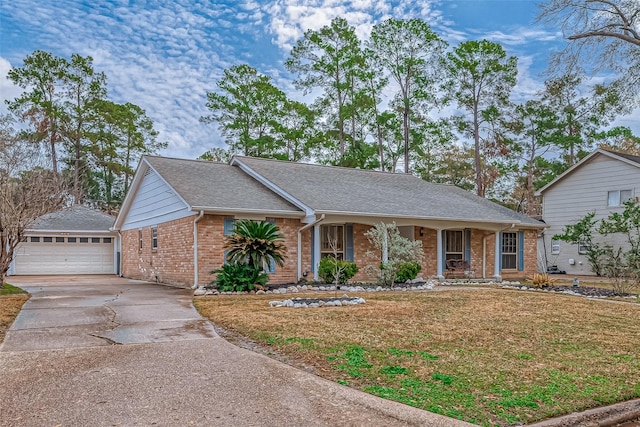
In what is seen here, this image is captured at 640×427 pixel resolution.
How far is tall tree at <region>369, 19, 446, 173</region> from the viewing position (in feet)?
98.6

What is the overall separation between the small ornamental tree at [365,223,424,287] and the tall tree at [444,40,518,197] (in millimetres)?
16924

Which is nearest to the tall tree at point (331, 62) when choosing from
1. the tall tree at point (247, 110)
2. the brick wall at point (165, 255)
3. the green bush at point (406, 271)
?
the tall tree at point (247, 110)

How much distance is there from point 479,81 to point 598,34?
58.4 ft

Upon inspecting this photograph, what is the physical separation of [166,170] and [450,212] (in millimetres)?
10407

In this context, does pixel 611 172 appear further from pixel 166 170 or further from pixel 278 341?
pixel 278 341

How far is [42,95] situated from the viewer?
103 feet

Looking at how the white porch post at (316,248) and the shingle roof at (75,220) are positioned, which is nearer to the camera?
the white porch post at (316,248)

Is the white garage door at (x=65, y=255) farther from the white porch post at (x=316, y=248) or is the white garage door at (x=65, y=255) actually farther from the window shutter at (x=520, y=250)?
the window shutter at (x=520, y=250)

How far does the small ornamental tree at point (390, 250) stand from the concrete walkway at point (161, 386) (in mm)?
8122

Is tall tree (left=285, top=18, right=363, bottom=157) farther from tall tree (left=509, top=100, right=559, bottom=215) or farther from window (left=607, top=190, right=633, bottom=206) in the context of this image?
window (left=607, top=190, right=633, bottom=206)

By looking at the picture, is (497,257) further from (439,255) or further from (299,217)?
(299,217)

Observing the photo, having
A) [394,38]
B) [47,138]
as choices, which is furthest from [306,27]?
[47,138]

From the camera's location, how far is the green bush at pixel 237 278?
12859 mm

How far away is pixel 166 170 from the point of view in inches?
661
